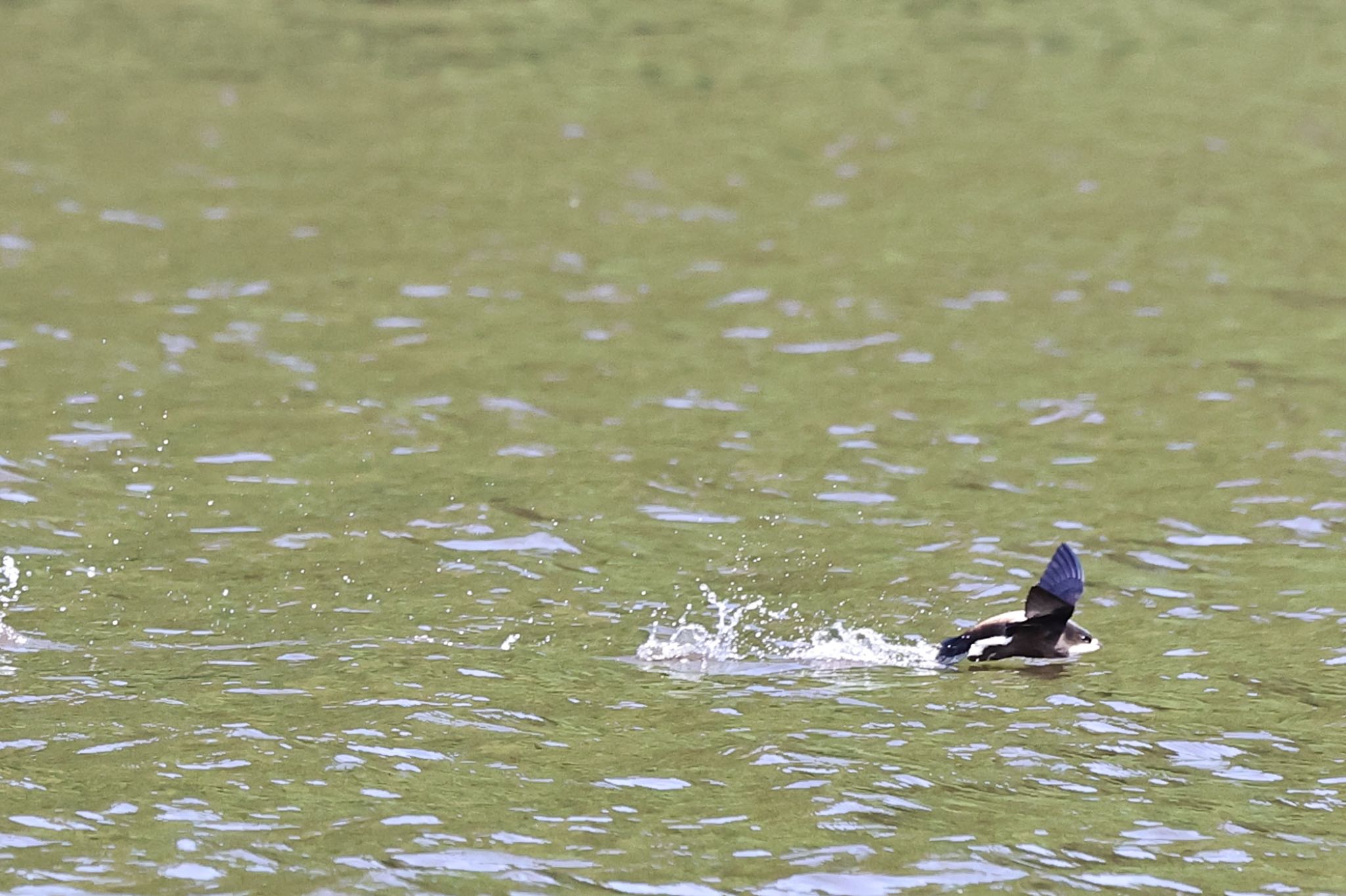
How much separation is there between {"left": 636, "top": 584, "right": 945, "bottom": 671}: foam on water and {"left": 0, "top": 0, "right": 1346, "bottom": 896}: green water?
0.17 ft

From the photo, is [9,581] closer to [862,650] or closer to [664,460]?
[664,460]

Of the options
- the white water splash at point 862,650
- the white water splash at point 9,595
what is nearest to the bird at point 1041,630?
the white water splash at point 862,650

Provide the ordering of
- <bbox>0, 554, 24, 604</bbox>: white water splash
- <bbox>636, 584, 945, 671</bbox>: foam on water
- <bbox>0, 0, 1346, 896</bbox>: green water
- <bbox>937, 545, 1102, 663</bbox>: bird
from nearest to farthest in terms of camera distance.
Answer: <bbox>0, 0, 1346, 896</bbox>: green water → <bbox>937, 545, 1102, 663</bbox>: bird → <bbox>636, 584, 945, 671</bbox>: foam on water → <bbox>0, 554, 24, 604</bbox>: white water splash

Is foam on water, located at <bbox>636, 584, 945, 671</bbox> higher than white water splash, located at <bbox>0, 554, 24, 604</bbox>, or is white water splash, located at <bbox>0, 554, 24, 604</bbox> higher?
white water splash, located at <bbox>0, 554, 24, 604</bbox>

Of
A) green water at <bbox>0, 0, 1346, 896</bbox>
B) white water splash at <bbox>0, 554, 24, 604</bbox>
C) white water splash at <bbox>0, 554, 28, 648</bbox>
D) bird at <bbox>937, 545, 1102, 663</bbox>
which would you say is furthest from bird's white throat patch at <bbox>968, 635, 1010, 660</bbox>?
white water splash at <bbox>0, 554, 24, 604</bbox>

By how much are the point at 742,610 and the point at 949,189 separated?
1112 cm

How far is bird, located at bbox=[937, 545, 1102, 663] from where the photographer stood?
9953 millimetres

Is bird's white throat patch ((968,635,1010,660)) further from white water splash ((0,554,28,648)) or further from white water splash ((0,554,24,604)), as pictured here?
white water splash ((0,554,24,604))

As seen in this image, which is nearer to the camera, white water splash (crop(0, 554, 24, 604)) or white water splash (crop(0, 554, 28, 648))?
white water splash (crop(0, 554, 28, 648))

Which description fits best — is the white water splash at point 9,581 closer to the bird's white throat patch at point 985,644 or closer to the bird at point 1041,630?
the bird at point 1041,630

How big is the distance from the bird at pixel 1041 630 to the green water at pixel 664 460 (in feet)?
0.43

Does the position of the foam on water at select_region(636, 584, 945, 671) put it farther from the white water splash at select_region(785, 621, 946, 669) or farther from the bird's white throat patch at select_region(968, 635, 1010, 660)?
the bird's white throat patch at select_region(968, 635, 1010, 660)

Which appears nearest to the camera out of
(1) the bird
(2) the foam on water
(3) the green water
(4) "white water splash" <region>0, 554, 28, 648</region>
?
(3) the green water

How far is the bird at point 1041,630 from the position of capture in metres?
9.95
